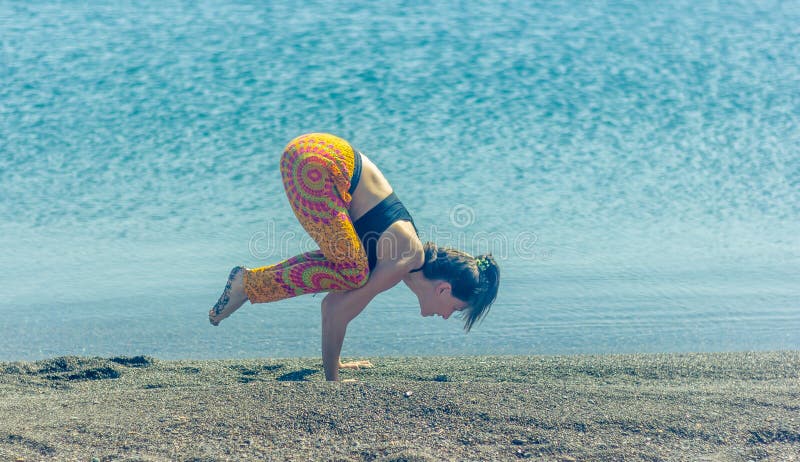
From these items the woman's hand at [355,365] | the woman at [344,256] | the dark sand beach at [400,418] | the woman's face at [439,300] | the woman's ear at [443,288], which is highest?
the woman at [344,256]

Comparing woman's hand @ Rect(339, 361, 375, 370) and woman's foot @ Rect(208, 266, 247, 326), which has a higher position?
woman's foot @ Rect(208, 266, 247, 326)

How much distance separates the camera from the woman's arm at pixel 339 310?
3.77m

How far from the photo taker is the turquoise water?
215 inches

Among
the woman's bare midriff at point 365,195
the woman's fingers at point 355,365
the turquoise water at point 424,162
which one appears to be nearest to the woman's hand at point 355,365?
the woman's fingers at point 355,365

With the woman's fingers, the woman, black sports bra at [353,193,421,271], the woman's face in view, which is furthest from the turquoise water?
black sports bra at [353,193,421,271]

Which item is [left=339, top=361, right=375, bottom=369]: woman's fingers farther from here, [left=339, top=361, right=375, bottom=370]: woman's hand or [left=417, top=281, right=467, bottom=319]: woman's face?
[left=417, top=281, right=467, bottom=319]: woman's face

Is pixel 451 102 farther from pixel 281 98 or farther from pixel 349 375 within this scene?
pixel 349 375

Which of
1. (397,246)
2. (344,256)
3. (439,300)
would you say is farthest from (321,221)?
(439,300)

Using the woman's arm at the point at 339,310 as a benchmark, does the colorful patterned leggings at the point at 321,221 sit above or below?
above

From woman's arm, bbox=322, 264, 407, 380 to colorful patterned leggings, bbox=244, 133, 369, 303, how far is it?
0.14 feet

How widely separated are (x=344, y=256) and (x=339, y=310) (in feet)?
1.01

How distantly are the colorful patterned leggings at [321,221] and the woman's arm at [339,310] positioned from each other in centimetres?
4

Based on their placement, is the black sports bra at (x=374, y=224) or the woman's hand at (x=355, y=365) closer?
the black sports bra at (x=374, y=224)

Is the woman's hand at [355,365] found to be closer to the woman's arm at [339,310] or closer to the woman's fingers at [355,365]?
the woman's fingers at [355,365]
